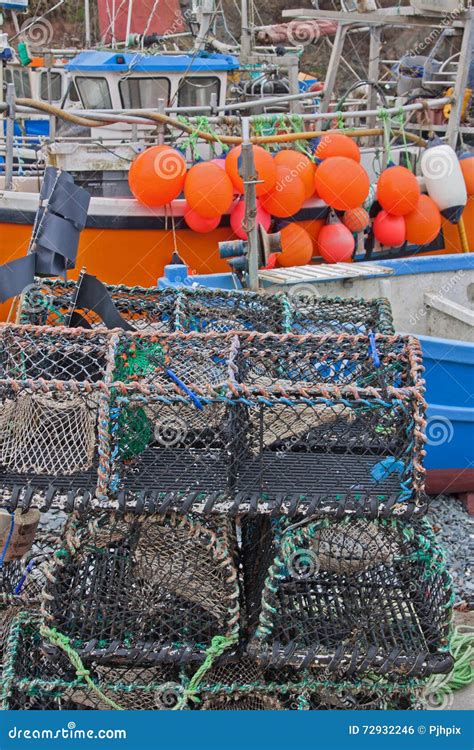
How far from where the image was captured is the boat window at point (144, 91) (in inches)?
392

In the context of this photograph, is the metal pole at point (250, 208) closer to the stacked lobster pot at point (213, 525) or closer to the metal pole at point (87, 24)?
the stacked lobster pot at point (213, 525)

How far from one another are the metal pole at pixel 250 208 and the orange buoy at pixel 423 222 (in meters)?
3.14

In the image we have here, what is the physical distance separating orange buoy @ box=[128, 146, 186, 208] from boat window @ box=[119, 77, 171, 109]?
292 cm

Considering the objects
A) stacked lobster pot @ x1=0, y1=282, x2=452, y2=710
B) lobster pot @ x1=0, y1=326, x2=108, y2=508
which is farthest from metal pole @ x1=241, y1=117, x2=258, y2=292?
lobster pot @ x1=0, y1=326, x2=108, y2=508

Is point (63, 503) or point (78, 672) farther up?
point (63, 503)

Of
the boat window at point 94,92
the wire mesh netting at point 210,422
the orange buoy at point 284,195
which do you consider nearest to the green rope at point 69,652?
the wire mesh netting at point 210,422

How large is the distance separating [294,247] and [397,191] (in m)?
1.04

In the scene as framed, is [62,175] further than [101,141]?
No

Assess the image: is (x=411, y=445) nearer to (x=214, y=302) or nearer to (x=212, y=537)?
(x=212, y=537)

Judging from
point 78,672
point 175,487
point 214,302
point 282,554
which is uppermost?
point 214,302

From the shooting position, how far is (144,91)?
10.0 metres

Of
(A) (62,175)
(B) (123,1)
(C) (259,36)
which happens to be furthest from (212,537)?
A: (C) (259,36)

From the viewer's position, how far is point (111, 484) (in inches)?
112

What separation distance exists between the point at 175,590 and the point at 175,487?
389 millimetres
